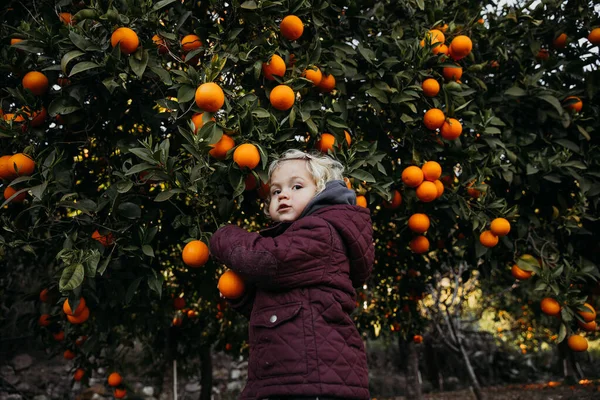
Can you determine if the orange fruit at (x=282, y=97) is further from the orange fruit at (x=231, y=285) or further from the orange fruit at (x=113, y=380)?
the orange fruit at (x=113, y=380)

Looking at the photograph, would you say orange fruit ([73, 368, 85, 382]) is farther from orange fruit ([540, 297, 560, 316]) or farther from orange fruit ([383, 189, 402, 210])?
orange fruit ([540, 297, 560, 316])

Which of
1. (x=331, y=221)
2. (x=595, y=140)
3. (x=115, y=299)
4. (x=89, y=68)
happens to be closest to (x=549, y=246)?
(x=595, y=140)

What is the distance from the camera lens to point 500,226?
2.44 metres

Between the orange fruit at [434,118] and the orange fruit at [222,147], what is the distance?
1050 mm

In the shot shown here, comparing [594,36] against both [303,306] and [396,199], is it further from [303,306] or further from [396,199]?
[303,306]

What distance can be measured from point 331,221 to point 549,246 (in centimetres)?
192

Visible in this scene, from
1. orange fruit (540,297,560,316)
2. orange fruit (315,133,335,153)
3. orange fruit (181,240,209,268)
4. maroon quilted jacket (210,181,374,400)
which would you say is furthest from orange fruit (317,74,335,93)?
orange fruit (540,297,560,316)

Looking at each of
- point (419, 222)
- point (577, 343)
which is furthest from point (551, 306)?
point (419, 222)

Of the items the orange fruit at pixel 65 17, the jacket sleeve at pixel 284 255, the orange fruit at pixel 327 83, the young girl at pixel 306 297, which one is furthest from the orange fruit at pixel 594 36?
the orange fruit at pixel 65 17

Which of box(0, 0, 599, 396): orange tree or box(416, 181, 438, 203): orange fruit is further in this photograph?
box(416, 181, 438, 203): orange fruit

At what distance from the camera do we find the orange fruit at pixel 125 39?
179 centimetres

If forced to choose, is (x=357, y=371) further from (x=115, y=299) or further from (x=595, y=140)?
(x=595, y=140)

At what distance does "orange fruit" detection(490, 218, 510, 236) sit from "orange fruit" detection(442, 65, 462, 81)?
761mm

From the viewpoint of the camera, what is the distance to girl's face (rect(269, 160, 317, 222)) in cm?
185
